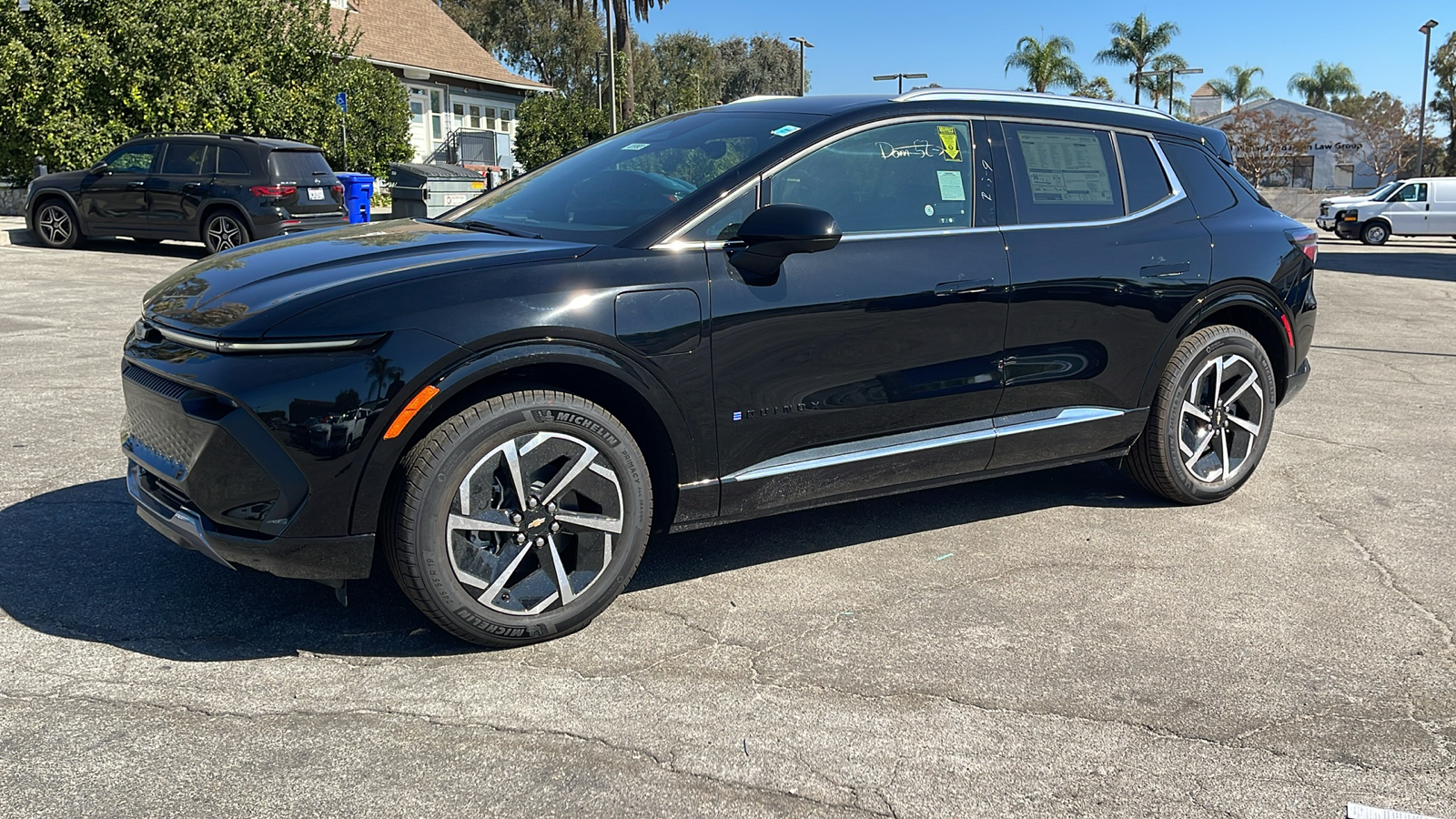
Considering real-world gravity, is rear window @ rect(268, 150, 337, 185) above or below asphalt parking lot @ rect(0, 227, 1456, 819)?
above

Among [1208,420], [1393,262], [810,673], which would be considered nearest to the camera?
[810,673]

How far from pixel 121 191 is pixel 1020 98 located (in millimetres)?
15751

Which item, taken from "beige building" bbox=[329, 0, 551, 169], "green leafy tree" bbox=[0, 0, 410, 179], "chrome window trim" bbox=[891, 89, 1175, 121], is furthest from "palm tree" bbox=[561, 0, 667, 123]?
"chrome window trim" bbox=[891, 89, 1175, 121]

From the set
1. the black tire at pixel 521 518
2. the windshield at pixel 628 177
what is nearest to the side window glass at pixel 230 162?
the windshield at pixel 628 177

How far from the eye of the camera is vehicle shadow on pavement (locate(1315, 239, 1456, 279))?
71.3 ft

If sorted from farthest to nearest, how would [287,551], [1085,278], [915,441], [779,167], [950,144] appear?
[1085,278], [950,144], [915,441], [779,167], [287,551]

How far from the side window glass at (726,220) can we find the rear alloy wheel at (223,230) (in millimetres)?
14102

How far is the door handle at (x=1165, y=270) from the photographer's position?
493 cm

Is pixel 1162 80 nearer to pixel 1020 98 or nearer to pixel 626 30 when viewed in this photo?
pixel 626 30

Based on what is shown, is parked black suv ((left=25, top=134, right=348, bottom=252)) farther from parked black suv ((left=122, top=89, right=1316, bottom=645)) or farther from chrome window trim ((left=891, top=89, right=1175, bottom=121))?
chrome window trim ((left=891, top=89, right=1175, bottom=121))

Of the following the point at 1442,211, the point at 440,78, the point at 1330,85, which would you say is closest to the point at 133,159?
the point at 440,78

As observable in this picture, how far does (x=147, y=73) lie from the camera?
20.8m

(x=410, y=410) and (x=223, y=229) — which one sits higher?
(x=223, y=229)

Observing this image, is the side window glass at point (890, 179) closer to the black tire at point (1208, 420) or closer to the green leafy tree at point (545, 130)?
the black tire at point (1208, 420)
